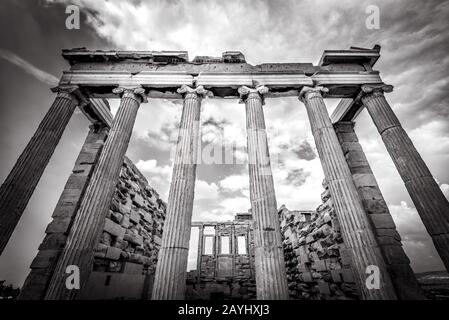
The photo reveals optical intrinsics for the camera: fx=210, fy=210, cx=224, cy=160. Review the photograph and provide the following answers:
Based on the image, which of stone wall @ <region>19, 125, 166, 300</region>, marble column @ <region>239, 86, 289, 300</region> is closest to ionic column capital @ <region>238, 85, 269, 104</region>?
marble column @ <region>239, 86, 289, 300</region>

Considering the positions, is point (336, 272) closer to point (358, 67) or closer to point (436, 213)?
point (436, 213)

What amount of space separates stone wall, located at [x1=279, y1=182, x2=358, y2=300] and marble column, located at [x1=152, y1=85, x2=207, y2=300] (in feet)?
15.4

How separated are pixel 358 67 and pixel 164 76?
319 inches

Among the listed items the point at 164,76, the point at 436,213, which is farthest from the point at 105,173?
the point at 436,213

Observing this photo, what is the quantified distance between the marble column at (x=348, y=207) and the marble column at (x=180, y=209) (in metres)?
4.21

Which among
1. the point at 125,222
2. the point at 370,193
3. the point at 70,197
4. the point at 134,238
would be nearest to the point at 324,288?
the point at 370,193

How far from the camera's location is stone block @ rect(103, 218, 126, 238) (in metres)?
7.31

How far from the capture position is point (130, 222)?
29.2 feet

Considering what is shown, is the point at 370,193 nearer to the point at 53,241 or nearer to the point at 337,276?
the point at 337,276

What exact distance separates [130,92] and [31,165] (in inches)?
156

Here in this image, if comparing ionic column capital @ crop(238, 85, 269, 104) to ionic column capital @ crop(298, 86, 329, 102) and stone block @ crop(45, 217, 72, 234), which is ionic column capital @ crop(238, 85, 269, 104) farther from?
stone block @ crop(45, 217, 72, 234)

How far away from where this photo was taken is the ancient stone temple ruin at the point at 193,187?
5.46m

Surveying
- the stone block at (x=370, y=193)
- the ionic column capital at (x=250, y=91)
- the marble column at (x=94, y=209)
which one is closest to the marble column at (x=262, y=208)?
the ionic column capital at (x=250, y=91)

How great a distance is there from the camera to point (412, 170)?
6.68m
